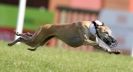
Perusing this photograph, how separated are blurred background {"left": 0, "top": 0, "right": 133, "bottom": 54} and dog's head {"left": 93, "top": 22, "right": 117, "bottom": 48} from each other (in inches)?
350

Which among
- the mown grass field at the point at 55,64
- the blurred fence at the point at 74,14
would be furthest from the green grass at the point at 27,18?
the mown grass field at the point at 55,64

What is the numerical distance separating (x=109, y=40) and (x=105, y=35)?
0.13 m

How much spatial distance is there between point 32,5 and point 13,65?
60.8 ft

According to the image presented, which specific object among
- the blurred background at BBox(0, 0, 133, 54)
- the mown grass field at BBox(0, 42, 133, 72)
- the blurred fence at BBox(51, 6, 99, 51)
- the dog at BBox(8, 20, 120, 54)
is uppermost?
the dog at BBox(8, 20, 120, 54)

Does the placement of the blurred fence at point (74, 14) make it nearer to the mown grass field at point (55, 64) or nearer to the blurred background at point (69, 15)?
the blurred background at point (69, 15)

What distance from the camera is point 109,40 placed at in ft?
37.8

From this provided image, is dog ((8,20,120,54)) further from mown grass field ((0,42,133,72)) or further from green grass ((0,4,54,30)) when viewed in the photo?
green grass ((0,4,54,30))

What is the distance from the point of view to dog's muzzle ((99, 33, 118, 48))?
1152cm

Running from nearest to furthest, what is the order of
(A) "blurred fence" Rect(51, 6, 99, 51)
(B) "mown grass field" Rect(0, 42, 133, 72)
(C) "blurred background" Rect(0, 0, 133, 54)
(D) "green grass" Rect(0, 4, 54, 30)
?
(B) "mown grass field" Rect(0, 42, 133, 72)
(C) "blurred background" Rect(0, 0, 133, 54)
(D) "green grass" Rect(0, 4, 54, 30)
(A) "blurred fence" Rect(51, 6, 99, 51)

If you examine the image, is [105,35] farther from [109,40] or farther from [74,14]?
[74,14]

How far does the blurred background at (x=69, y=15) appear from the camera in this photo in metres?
24.8

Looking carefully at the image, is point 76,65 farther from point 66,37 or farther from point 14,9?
point 14,9

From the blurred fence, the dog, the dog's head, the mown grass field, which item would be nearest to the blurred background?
the blurred fence

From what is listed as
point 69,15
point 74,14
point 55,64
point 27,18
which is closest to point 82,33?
point 55,64
